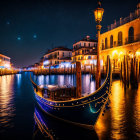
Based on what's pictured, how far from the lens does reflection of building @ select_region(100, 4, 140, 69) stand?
20156 millimetres

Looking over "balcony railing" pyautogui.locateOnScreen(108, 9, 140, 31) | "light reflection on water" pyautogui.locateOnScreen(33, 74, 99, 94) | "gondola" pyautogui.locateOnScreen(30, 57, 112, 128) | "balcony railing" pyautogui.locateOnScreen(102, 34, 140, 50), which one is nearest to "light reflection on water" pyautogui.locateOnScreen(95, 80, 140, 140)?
"gondola" pyautogui.locateOnScreen(30, 57, 112, 128)

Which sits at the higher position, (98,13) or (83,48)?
(83,48)

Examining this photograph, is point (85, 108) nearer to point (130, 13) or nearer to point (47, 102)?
point (47, 102)

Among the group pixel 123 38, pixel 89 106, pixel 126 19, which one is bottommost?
pixel 89 106

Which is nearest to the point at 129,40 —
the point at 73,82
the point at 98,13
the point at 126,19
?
the point at 126,19

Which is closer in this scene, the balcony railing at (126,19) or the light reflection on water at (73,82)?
the light reflection on water at (73,82)

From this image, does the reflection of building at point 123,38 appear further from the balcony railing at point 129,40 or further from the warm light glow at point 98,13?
the warm light glow at point 98,13

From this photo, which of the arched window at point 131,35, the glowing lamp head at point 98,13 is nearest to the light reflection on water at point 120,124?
the glowing lamp head at point 98,13


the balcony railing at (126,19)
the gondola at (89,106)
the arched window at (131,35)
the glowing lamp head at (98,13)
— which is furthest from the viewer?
the arched window at (131,35)

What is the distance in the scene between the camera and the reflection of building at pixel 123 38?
66.1 ft

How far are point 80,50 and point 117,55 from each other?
85.5ft

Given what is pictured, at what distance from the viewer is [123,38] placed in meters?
22.5

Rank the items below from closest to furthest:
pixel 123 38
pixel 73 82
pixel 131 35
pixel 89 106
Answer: pixel 89 106 < pixel 131 35 < pixel 123 38 < pixel 73 82

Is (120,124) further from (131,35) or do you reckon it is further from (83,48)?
(83,48)
